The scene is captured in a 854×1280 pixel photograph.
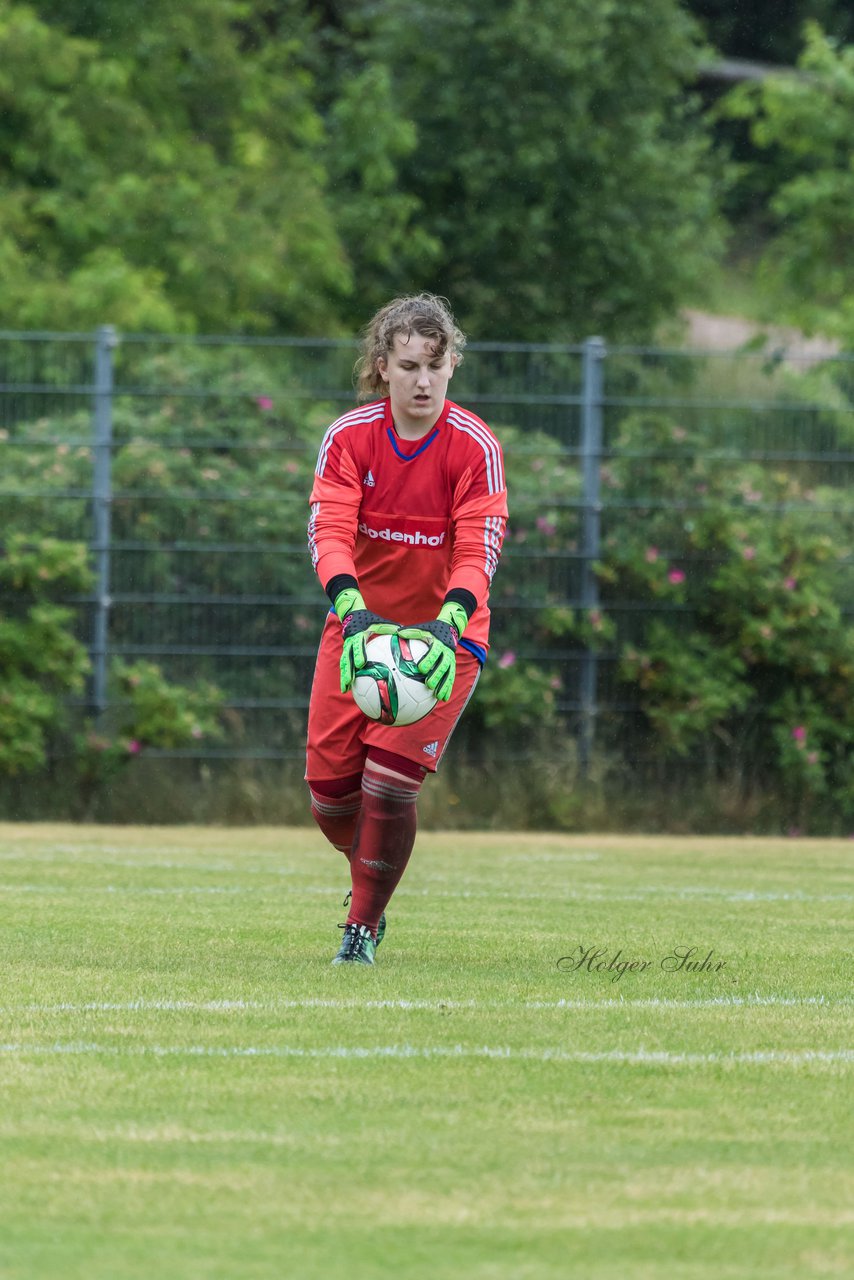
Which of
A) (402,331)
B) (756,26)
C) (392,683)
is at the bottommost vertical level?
(392,683)

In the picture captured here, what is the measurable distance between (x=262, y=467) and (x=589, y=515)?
2.22 m

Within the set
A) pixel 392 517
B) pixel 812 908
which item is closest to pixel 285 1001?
pixel 392 517

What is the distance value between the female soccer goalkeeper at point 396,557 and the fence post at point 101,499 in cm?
743

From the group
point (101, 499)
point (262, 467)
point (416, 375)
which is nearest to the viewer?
point (416, 375)

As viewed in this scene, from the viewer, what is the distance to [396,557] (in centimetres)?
750

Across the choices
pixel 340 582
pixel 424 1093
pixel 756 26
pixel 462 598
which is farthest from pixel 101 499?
pixel 756 26

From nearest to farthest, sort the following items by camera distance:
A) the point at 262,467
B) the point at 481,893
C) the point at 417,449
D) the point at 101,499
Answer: the point at 417,449 < the point at 481,893 < the point at 101,499 < the point at 262,467

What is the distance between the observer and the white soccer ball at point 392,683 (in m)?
6.93

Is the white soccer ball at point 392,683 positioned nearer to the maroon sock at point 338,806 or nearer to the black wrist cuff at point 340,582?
the black wrist cuff at point 340,582

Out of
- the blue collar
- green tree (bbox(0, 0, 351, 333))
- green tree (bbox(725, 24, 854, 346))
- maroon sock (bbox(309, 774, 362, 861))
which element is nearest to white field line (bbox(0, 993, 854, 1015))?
maroon sock (bbox(309, 774, 362, 861))

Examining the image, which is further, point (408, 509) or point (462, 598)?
point (408, 509)

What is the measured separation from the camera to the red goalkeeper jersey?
24.0 feet

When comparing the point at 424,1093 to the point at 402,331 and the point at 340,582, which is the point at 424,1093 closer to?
the point at 340,582

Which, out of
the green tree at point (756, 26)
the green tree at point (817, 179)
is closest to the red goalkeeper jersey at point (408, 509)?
the green tree at point (817, 179)
